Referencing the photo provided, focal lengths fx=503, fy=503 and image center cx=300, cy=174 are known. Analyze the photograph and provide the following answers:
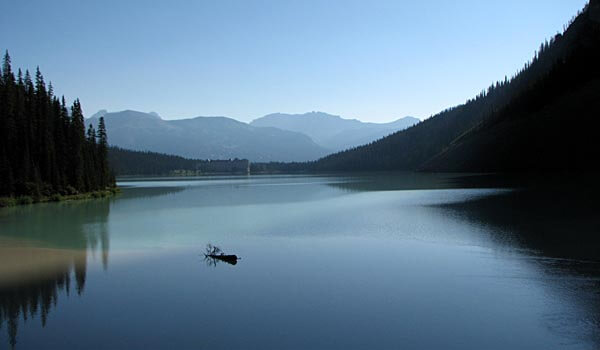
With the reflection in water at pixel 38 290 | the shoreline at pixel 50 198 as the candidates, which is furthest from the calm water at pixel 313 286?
the shoreline at pixel 50 198

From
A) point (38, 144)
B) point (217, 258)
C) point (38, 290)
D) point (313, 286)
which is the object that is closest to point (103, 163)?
point (38, 144)

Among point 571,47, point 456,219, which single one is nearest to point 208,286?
point 456,219

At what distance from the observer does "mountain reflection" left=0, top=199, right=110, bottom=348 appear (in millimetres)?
17797

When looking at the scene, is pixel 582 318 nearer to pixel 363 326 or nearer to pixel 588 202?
pixel 363 326

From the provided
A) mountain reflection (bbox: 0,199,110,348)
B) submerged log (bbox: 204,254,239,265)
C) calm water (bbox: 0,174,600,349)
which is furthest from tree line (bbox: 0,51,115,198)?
submerged log (bbox: 204,254,239,265)

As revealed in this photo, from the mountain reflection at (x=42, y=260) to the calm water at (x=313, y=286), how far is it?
11cm

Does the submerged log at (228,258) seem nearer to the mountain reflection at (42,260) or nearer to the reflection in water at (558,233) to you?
the mountain reflection at (42,260)

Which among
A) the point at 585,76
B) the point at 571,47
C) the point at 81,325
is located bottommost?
the point at 81,325

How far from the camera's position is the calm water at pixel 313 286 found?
14.6 metres

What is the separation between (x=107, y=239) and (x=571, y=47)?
169 meters

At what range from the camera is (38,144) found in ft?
248

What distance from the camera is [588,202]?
1897 inches

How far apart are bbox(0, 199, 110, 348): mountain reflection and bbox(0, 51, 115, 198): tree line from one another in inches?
743

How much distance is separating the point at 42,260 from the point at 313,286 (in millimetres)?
15448
